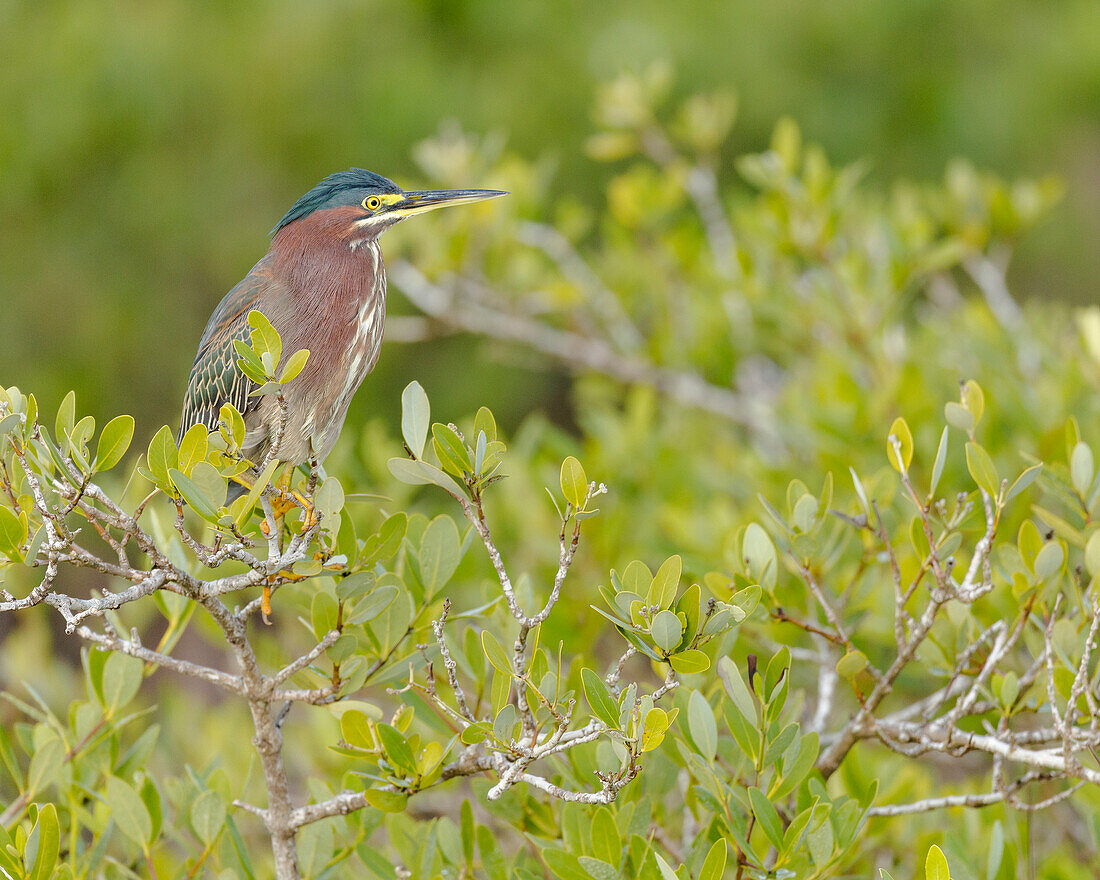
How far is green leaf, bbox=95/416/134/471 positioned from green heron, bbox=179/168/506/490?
0.30 metres

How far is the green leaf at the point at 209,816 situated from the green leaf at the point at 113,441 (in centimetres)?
56

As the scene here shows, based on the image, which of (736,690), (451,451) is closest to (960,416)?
(736,690)

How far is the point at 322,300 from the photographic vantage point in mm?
1714

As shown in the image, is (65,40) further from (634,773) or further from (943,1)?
(634,773)

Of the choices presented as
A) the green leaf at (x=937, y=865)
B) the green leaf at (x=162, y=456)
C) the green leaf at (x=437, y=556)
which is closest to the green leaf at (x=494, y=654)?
the green leaf at (x=437, y=556)

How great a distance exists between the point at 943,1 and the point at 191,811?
299 inches

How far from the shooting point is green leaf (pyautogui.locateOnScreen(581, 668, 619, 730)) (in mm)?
1247

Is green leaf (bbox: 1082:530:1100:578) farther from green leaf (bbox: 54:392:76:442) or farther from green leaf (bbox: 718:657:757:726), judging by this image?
green leaf (bbox: 54:392:76:442)

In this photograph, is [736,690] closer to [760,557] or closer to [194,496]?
[760,557]

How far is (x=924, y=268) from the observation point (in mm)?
2893

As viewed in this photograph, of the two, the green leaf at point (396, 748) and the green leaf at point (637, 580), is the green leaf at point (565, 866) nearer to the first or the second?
the green leaf at point (396, 748)

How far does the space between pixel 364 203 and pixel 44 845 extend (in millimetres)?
1041

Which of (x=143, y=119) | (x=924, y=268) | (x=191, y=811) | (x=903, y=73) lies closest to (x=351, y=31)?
(x=143, y=119)

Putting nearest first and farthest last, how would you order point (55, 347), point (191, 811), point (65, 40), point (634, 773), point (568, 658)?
1. point (634, 773)
2. point (191, 811)
3. point (568, 658)
4. point (65, 40)
5. point (55, 347)
